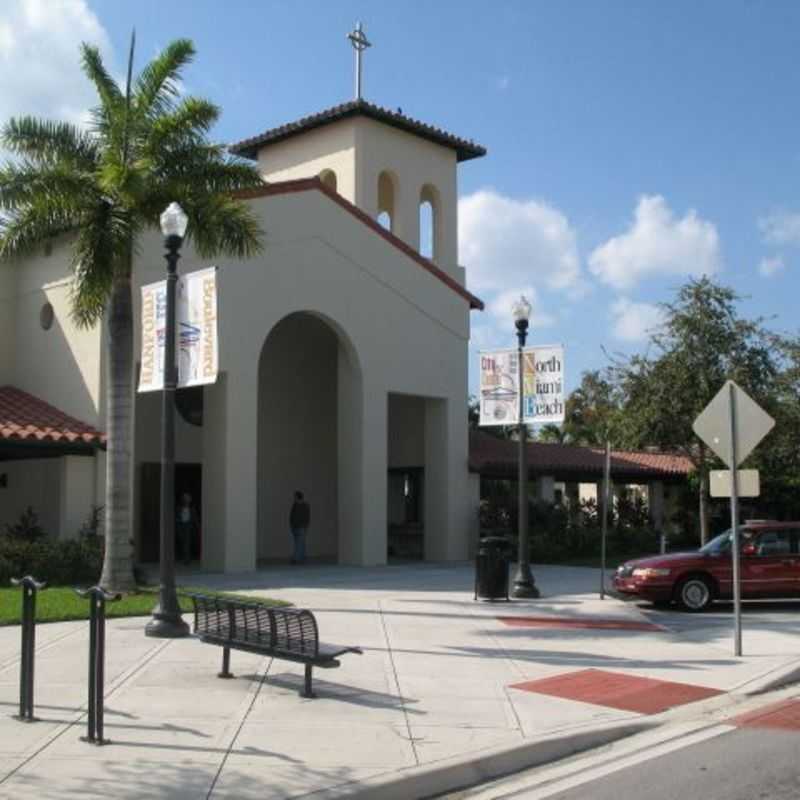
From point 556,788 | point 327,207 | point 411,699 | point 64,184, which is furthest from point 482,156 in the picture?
point 556,788

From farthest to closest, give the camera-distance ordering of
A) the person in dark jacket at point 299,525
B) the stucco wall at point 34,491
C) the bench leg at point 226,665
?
the person in dark jacket at point 299,525 < the stucco wall at point 34,491 < the bench leg at point 226,665

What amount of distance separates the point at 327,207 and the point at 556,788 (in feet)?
62.0

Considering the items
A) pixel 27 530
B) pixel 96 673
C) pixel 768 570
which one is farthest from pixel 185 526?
pixel 96 673

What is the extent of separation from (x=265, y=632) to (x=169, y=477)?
357 centimetres

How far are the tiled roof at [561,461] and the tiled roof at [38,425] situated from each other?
10.7 m

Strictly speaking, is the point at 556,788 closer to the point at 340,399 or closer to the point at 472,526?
the point at 340,399

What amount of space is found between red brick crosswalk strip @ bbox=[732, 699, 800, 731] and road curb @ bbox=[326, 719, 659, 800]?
1050 mm

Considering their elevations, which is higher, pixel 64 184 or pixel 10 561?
pixel 64 184

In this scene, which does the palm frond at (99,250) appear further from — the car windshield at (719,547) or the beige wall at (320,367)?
the car windshield at (719,547)

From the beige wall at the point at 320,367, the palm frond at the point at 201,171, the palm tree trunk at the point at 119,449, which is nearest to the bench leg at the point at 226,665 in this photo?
the palm tree trunk at the point at 119,449

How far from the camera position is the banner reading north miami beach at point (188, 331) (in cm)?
1280

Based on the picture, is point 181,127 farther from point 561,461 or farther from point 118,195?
point 561,461

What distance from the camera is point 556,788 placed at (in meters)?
7.04

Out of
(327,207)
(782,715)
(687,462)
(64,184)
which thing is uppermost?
(327,207)
